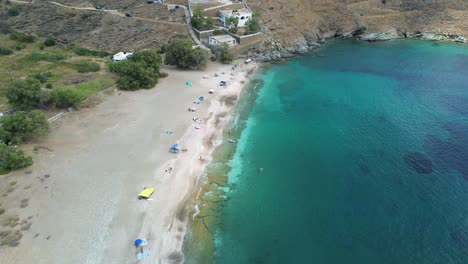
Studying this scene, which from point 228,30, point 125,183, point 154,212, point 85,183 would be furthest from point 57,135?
point 228,30

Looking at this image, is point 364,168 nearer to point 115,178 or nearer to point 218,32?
point 115,178

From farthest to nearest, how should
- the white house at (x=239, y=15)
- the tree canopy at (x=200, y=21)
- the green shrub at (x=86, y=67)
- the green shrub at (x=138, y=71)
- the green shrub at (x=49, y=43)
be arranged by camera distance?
the white house at (x=239, y=15), the green shrub at (x=49, y=43), the tree canopy at (x=200, y=21), the green shrub at (x=86, y=67), the green shrub at (x=138, y=71)

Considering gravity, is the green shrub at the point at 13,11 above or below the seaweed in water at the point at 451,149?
above

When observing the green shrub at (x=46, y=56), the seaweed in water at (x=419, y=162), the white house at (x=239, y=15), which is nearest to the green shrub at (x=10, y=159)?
the green shrub at (x=46, y=56)

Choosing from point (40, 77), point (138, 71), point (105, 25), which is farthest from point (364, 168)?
point (105, 25)

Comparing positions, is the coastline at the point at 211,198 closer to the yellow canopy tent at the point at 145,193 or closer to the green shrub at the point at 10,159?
the yellow canopy tent at the point at 145,193

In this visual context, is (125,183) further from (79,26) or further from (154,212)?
(79,26)
